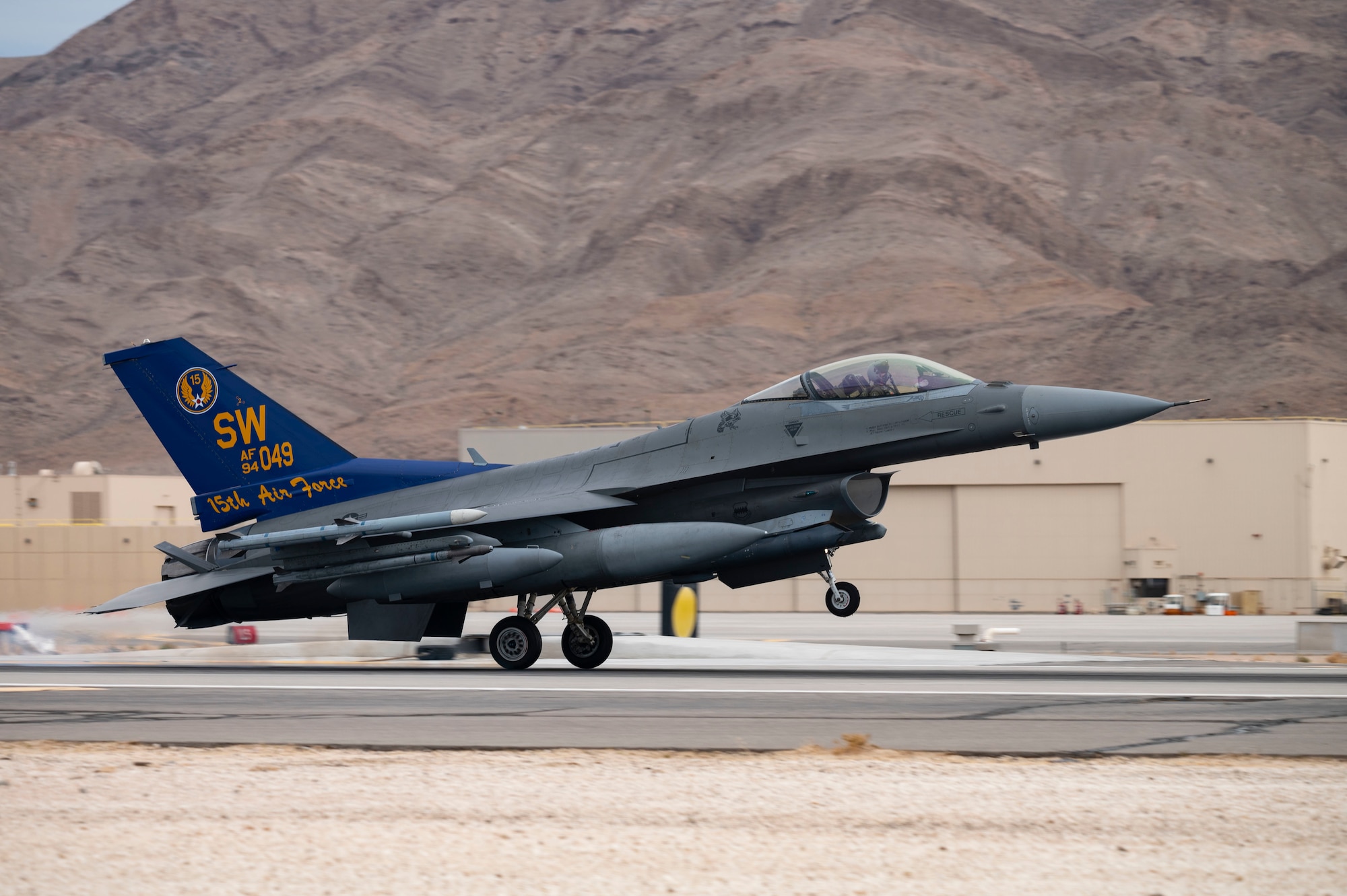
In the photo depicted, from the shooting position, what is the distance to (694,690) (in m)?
16.3

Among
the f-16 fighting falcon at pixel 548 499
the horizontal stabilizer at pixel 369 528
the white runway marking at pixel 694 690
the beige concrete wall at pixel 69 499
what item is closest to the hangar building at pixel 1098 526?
the beige concrete wall at pixel 69 499

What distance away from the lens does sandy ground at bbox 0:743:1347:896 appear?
24.6ft

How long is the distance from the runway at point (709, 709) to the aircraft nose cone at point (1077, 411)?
3076mm

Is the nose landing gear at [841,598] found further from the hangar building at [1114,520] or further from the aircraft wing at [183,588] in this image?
the hangar building at [1114,520]

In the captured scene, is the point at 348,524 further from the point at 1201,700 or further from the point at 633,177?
the point at 633,177

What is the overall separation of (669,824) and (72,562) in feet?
160

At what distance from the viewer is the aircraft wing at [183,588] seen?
64.2ft

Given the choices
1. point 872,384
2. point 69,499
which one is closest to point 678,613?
point 872,384

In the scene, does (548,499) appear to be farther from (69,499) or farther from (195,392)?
(69,499)

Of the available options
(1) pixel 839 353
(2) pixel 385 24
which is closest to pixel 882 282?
(1) pixel 839 353

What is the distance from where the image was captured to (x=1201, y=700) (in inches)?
584

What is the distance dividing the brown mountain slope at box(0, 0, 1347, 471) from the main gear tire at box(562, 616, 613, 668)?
71.9m

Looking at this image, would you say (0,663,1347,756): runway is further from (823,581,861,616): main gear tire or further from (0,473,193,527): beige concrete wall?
(0,473,193,527): beige concrete wall

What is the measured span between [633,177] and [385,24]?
48933 mm
